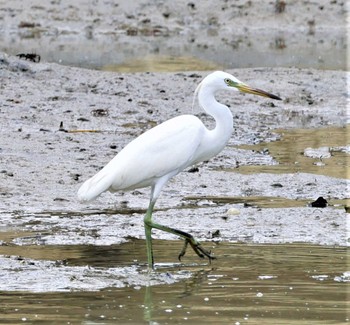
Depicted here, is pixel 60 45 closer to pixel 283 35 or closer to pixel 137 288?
pixel 283 35

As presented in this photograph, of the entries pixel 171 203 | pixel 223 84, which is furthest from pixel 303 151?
pixel 223 84

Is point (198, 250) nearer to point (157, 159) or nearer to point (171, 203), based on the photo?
point (157, 159)

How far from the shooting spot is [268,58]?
23172 mm

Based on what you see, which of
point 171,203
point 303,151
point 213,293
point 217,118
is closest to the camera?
point 213,293

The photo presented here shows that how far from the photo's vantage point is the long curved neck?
27.8 feet

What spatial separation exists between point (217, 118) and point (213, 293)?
189 cm

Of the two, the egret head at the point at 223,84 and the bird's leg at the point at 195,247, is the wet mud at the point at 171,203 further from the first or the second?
the egret head at the point at 223,84

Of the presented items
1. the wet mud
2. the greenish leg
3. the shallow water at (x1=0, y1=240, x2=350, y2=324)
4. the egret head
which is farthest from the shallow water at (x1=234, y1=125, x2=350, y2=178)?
the greenish leg

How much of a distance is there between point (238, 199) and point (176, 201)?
0.56 meters

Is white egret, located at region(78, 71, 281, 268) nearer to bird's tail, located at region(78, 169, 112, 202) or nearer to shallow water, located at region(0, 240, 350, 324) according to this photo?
bird's tail, located at region(78, 169, 112, 202)

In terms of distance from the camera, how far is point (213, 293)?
22.9 feet

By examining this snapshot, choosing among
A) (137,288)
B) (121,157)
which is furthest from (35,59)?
(137,288)

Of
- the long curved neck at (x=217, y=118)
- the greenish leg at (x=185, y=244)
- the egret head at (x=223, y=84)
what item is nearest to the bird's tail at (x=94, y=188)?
the greenish leg at (x=185, y=244)

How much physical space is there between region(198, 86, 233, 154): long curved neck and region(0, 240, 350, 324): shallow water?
0.77m
